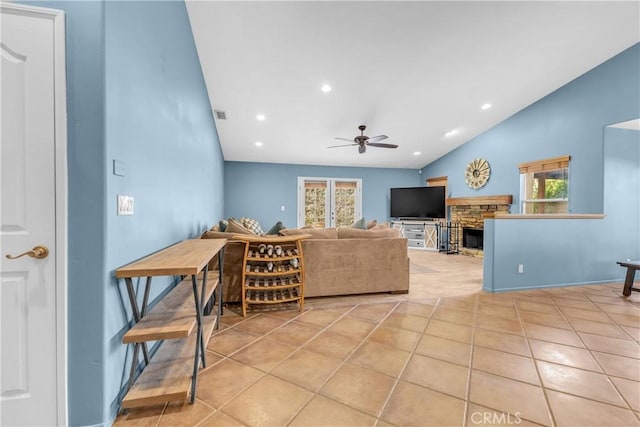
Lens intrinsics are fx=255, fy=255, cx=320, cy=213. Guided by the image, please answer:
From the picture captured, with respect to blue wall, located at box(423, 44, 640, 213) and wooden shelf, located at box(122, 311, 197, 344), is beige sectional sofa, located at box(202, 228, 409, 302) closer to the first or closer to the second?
wooden shelf, located at box(122, 311, 197, 344)

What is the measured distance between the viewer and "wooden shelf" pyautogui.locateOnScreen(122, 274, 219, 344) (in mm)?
1257

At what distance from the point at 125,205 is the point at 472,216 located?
712 cm

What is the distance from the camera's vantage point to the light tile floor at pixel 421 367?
136cm

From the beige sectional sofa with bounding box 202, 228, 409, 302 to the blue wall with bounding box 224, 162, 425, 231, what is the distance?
4.39 meters

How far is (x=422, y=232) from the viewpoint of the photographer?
7141 millimetres

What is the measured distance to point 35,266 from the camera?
3.82 ft

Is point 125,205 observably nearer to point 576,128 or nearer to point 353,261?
point 353,261

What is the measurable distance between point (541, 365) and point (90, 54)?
326 centimetres

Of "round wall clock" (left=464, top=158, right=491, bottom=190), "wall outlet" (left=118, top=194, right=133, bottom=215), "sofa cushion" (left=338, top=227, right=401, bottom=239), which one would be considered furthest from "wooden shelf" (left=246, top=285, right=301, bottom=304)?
"round wall clock" (left=464, top=158, right=491, bottom=190)

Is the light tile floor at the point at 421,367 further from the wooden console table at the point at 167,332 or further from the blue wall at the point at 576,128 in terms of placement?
the blue wall at the point at 576,128

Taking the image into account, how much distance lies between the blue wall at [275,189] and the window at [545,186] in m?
3.61

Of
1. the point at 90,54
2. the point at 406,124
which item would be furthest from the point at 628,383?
the point at 406,124

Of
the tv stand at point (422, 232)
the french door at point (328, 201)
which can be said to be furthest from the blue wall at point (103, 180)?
the tv stand at point (422, 232)

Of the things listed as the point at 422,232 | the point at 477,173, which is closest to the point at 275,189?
the point at 422,232
